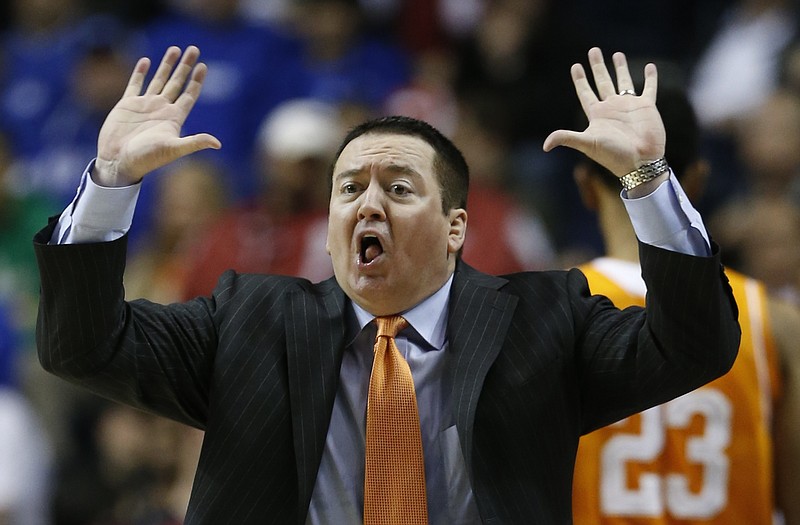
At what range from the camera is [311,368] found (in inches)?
130

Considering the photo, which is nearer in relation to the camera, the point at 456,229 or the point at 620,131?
the point at 620,131

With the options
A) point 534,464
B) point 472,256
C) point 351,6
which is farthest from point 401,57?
point 534,464

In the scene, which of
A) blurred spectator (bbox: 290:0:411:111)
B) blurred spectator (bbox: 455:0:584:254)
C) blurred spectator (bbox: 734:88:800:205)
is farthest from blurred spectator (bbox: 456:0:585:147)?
blurred spectator (bbox: 734:88:800:205)

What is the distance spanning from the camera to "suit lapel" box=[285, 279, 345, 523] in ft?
10.5

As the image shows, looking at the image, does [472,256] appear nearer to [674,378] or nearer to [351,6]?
[351,6]

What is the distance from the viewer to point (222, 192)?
7.85m

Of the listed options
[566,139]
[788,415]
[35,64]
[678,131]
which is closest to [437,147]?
[566,139]

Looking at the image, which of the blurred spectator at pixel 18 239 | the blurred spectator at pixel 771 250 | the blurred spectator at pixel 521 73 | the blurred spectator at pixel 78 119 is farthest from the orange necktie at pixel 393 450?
the blurred spectator at pixel 78 119

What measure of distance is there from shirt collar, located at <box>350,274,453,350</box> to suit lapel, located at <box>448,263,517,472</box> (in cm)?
3

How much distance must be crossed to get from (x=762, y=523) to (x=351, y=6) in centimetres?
556

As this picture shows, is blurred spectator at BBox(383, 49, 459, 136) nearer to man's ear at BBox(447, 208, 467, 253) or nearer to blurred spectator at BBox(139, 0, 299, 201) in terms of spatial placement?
blurred spectator at BBox(139, 0, 299, 201)

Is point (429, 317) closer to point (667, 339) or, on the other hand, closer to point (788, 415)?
point (667, 339)

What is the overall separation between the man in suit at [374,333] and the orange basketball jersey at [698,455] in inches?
23.0

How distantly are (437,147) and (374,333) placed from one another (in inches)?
20.5
